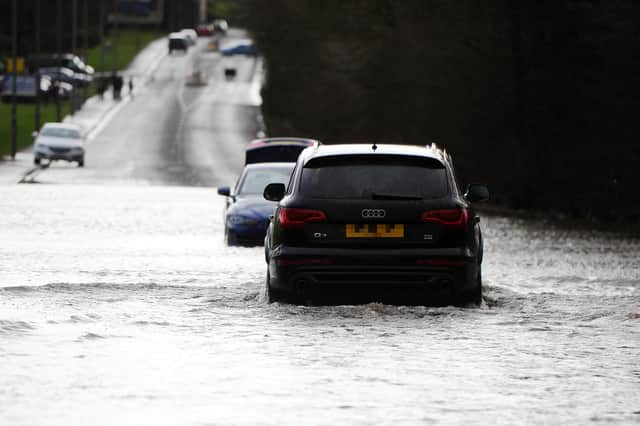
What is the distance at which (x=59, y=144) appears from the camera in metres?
63.0

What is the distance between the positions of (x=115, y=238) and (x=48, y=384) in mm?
16296

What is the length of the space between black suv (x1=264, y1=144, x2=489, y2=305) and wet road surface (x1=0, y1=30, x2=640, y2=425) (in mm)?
248

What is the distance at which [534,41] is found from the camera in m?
47.1

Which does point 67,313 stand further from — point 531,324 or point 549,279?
point 549,279

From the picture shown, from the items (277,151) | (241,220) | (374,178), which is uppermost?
(374,178)

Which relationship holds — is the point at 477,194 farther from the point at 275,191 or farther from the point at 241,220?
the point at 241,220

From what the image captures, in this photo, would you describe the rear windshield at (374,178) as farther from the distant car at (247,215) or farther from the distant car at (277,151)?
the distant car at (277,151)

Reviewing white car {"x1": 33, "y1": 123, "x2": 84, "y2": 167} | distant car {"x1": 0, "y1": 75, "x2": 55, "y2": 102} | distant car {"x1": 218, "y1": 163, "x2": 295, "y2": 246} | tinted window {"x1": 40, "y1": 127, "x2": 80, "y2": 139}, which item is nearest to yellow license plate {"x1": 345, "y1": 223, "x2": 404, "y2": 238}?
distant car {"x1": 218, "y1": 163, "x2": 295, "y2": 246}

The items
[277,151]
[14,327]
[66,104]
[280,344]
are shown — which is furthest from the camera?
[66,104]

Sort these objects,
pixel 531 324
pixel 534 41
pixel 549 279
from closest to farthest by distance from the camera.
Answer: pixel 531 324 → pixel 549 279 → pixel 534 41

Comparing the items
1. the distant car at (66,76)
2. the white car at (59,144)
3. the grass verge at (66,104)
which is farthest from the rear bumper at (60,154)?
the distant car at (66,76)

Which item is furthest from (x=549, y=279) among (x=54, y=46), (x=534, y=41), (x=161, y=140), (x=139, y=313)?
Answer: (x=54, y=46)

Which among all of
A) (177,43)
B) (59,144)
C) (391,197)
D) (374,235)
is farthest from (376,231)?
(177,43)

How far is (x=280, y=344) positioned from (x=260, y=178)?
15697 millimetres
